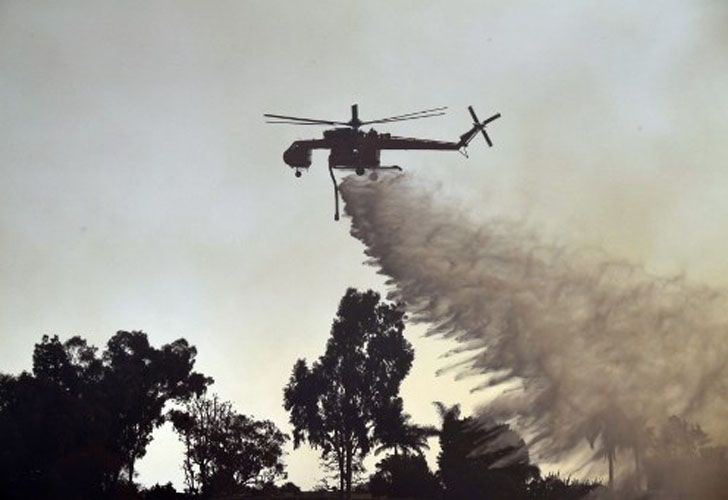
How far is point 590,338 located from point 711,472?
47.7 ft

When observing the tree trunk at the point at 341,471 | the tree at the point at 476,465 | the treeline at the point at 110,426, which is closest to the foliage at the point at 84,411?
the treeline at the point at 110,426

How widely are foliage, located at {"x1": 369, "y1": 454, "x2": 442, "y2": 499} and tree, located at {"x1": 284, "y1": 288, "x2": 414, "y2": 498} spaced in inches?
210

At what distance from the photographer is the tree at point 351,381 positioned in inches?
3349

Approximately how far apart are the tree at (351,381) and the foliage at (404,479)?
535 cm

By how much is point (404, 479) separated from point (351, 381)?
14.1 meters

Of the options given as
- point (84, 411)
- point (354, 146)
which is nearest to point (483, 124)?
point (354, 146)

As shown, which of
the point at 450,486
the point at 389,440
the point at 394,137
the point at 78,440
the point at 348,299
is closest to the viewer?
the point at 394,137

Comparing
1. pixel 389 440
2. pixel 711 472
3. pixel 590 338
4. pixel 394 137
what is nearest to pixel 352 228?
pixel 394 137

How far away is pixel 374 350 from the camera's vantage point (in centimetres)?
8838

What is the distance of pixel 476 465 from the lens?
6612 cm

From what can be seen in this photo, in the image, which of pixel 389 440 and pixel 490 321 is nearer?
pixel 490 321

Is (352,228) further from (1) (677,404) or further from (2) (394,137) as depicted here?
(1) (677,404)

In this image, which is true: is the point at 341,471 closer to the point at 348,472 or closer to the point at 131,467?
the point at 348,472

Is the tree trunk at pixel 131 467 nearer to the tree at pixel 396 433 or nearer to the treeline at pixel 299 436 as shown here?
the treeline at pixel 299 436
